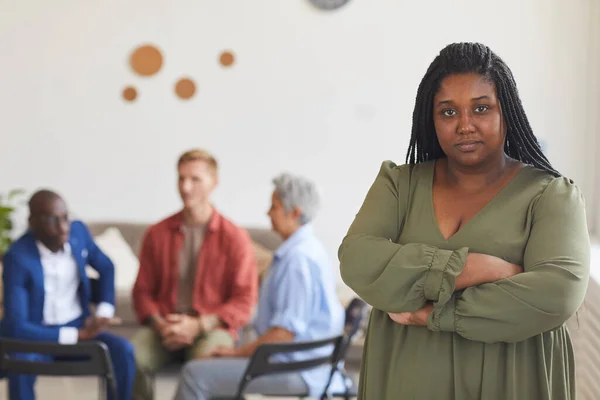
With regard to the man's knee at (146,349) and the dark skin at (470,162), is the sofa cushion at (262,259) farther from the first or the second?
the dark skin at (470,162)

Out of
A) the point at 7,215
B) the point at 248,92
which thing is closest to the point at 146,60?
the point at 248,92

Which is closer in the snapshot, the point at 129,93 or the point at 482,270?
the point at 482,270

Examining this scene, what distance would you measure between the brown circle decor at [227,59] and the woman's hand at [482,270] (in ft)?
11.8

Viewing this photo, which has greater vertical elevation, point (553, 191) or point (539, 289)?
point (553, 191)

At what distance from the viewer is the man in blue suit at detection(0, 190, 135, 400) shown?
3.13 metres

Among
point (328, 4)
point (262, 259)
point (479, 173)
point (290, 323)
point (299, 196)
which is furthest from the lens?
point (328, 4)

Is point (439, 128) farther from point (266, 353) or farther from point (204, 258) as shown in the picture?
point (204, 258)

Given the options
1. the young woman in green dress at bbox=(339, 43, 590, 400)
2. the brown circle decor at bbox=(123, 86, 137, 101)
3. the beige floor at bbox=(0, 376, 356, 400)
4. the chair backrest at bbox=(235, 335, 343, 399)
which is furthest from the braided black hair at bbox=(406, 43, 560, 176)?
the brown circle decor at bbox=(123, 86, 137, 101)

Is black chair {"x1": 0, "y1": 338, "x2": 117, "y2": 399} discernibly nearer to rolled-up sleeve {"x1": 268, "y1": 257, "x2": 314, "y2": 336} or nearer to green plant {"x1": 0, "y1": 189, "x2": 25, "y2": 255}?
rolled-up sleeve {"x1": 268, "y1": 257, "x2": 314, "y2": 336}

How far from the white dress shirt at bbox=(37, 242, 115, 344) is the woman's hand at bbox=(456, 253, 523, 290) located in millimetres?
2091

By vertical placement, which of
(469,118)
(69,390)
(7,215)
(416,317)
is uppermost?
(469,118)

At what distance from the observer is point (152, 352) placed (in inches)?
130

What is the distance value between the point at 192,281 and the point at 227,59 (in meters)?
1.79

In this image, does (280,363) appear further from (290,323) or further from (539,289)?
(539,289)
